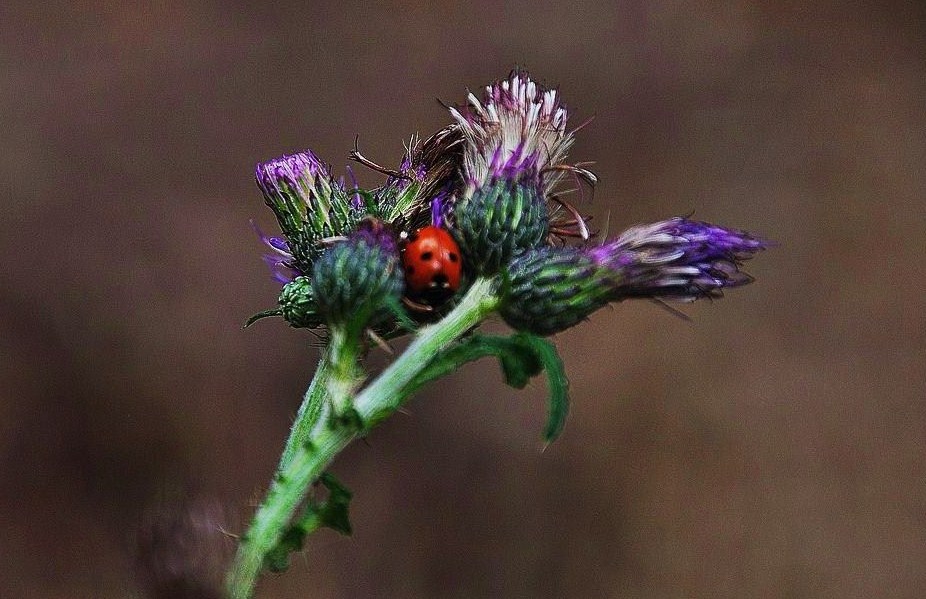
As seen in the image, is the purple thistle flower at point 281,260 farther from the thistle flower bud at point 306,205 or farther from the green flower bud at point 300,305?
the green flower bud at point 300,305

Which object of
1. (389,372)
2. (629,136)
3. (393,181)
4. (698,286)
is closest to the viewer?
(389,372)

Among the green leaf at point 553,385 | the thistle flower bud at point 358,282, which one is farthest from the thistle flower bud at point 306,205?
the green leaf at point 553,385

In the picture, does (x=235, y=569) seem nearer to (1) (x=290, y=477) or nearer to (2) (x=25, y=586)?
(1) (x=290, y=477)

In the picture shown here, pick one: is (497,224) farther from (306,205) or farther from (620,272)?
(306,205)

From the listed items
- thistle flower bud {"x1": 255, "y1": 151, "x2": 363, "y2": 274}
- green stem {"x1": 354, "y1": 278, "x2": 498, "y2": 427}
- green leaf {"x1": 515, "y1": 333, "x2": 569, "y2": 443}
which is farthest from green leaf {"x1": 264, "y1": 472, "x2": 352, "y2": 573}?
thistle flower bud {"x1": 255, "y1": 151, "x2": 363, "y2": 274}

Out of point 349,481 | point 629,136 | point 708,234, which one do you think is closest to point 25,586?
point 349,481

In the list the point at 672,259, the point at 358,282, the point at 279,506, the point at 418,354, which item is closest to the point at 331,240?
the point at 358,282
